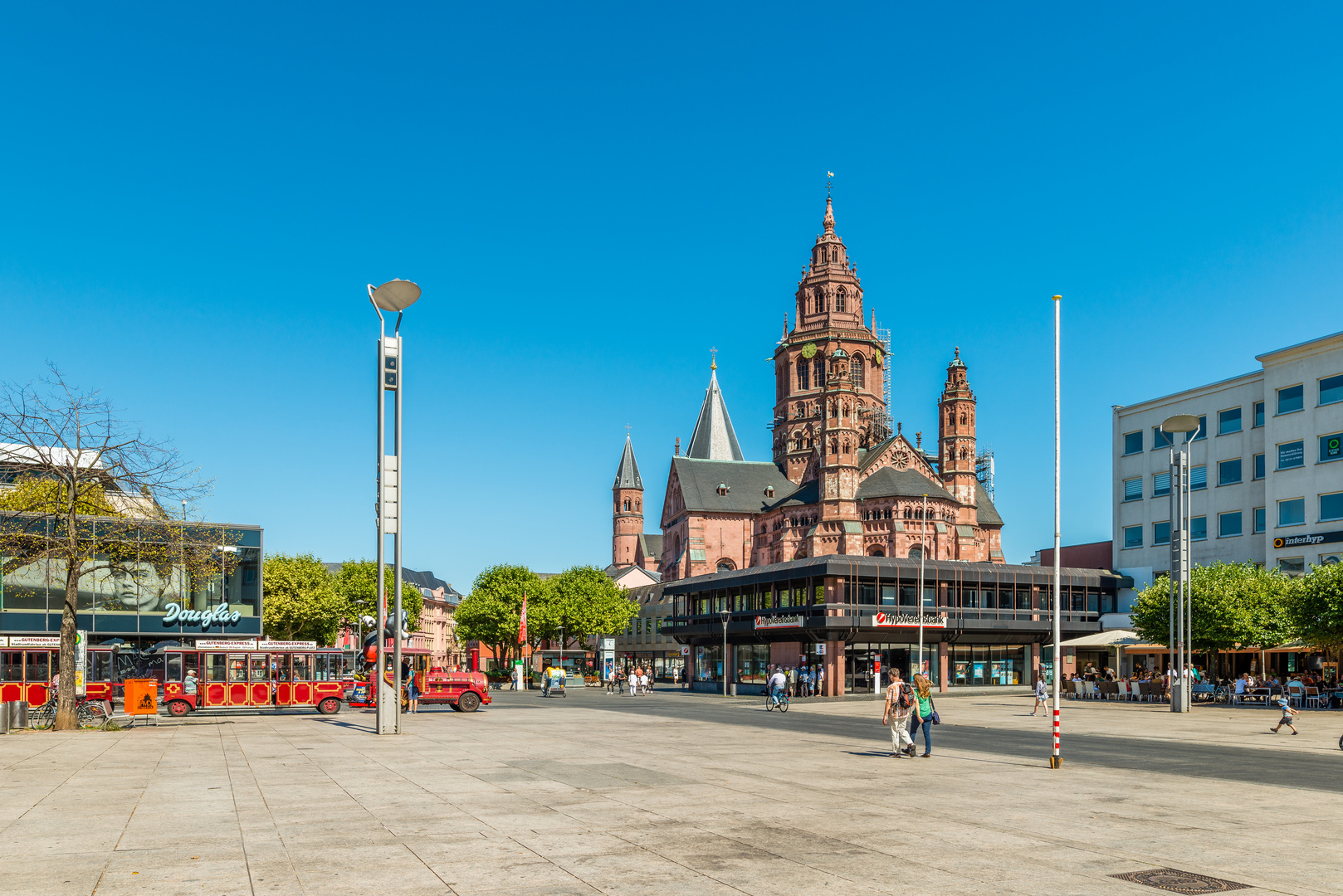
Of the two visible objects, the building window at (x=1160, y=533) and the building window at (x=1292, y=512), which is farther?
the building window at (x=1160, y=533)

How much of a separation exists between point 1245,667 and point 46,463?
61.6 metres

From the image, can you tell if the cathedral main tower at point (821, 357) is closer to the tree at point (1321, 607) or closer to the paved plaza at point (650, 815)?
the tree at point (1321, 607)

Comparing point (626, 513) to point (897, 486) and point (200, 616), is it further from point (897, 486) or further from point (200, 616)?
point (200, 616)

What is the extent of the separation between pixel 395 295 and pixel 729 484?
91101mm

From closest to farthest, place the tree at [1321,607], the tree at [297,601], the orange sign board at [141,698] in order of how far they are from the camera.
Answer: the orange sign board at [141,698] < the tree at [1321,607] < the tree at [297,601]

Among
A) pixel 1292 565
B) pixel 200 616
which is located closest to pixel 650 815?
pixel 200 616

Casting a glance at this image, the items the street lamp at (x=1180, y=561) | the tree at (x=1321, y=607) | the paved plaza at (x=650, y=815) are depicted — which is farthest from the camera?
the tree at (x=1321, y=607)

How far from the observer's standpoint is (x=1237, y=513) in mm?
69062

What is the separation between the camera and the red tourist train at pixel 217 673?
3741 centimetres

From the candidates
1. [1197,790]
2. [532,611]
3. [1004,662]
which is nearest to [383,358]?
[1197,790]

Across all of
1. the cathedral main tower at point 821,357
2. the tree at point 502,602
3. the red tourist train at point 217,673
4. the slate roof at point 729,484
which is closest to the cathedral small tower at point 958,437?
the cathedral main tower at point 821,357

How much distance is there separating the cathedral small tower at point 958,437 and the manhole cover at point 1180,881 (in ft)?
314

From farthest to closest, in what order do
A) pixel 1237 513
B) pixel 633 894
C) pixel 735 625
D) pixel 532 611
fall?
pixel 532 611 < pixel 735 625 < pixel 1237 513 < pixel 633 894

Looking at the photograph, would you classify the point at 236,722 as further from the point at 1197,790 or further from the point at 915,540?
the point at 915,540
